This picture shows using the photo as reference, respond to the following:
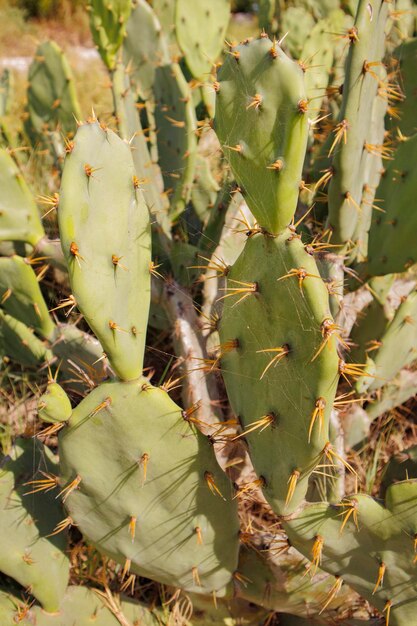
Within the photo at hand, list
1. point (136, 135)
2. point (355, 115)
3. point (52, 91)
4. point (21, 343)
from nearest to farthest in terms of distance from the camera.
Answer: point (355, 115)
point (21, 343)
point (136, 135)
point (52, 91)

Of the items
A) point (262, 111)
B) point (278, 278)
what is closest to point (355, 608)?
point (278, 278)

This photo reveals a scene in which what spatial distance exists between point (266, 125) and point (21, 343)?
121 cm

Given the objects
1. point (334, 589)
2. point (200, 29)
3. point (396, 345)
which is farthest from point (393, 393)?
point (200, 29)

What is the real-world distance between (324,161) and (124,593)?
141 cm

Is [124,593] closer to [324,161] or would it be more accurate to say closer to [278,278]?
[278,278]

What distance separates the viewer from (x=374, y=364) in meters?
1.96

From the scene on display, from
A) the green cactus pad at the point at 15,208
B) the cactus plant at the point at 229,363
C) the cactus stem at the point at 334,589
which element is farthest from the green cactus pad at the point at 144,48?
the cactus stem at the point at 334,589

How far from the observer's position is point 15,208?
81.3 inches

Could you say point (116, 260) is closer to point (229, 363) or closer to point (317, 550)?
point (229, 363)

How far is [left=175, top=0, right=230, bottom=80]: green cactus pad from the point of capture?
103 inches

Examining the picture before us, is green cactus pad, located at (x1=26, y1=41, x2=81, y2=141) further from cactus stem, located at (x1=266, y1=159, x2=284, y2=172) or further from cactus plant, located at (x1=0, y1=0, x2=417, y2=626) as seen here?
cactus stem, located at (x1=266, y1=159, x2=284, y2=172)

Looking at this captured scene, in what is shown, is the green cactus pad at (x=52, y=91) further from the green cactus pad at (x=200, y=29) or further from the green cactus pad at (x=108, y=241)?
the green cactus pad at (x=108, y=241)

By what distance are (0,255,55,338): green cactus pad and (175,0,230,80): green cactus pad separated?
43.8 inches

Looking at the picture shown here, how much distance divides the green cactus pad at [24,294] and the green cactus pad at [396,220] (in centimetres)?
97
